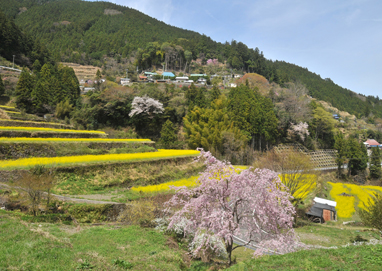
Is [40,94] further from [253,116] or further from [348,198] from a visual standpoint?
[348,198]

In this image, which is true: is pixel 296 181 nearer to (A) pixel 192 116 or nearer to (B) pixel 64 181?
(B) pixel 64 181

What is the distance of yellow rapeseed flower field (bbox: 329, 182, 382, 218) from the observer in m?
19.9

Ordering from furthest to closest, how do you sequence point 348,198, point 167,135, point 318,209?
point 167,135, point 348,198, point 318,209

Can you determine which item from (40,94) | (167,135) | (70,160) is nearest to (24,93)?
(40,94)

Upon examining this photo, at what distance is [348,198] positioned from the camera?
22.3 meters

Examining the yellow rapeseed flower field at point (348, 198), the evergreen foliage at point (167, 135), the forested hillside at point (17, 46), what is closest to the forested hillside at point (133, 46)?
the forested hillside at point (17, 46)

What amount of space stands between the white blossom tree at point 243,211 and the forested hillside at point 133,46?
59.1m

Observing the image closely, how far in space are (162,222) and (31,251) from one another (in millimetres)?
5400

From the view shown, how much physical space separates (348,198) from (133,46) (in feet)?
276

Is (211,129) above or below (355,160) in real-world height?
above

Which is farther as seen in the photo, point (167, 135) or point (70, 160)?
point (167, 135)

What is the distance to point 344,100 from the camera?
8944 centimetres

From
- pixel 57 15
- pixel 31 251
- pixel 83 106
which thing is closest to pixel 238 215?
pixel 31 251

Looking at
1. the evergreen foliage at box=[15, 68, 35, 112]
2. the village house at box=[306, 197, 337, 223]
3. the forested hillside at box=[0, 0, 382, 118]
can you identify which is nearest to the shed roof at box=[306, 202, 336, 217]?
the village house at box=[306, 197, 337, 223]
